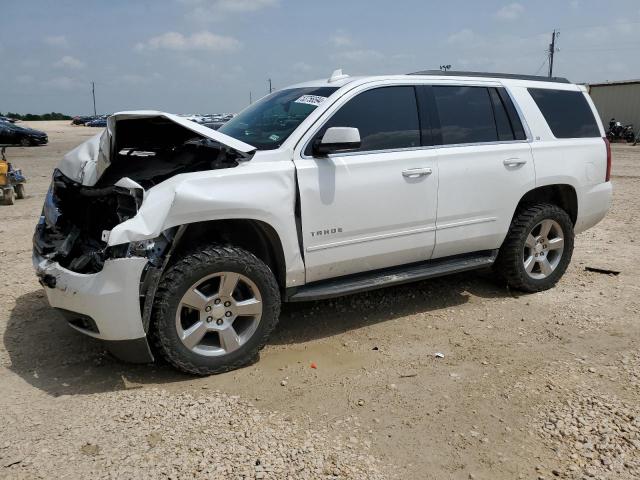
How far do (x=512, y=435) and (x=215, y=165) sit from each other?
243cm

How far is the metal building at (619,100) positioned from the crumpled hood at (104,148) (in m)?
32.7

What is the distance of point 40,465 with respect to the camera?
2721 mm

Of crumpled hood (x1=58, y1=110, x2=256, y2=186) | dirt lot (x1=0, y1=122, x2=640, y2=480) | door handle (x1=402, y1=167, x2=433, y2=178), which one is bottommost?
dirt lot (x1=0, y1=122, x2=640, y2=480)

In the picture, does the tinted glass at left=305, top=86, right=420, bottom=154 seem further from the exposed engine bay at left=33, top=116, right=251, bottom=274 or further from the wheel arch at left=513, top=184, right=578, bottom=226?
the wheel arch at left=513, top=184, right=578, bottom=226

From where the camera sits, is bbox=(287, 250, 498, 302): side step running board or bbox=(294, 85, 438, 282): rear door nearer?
bbox=(294, 85, 438, 282): rear door

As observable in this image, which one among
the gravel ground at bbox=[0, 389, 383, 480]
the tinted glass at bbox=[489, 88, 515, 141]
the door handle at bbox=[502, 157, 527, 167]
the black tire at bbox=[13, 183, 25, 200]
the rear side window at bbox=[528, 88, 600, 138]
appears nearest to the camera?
the gravel ground at bbox=[0, 389, 383, 480]

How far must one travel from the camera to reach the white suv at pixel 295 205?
3338 mm

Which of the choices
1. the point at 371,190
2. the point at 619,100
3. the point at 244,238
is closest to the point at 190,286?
the point at 244,238

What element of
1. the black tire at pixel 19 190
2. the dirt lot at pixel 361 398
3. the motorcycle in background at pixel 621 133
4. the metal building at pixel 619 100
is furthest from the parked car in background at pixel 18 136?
the metal building at pixel 619 100

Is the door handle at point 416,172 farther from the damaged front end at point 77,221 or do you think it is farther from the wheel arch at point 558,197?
the damaged front end at point 77,221

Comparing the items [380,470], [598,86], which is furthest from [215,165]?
[598,86]

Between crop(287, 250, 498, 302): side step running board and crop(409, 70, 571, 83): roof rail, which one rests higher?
crop(409, 70, 571, 83): roof rail

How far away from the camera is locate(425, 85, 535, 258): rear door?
→ 4426 millimetres

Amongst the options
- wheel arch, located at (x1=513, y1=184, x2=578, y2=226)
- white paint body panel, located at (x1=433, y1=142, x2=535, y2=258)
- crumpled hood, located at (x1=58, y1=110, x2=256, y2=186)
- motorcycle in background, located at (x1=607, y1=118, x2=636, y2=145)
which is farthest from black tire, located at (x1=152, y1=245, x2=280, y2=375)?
motorcycle in background, located at (x1=607, y1=118, x2=636, y2=145)
